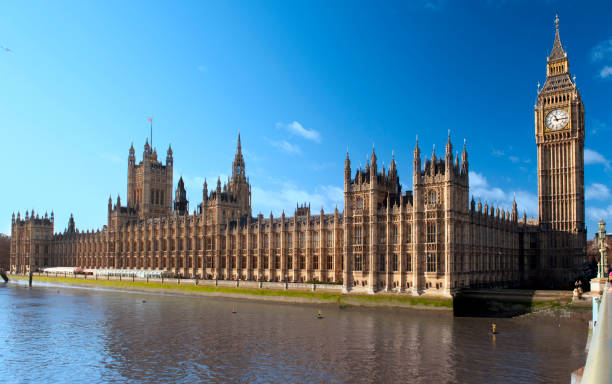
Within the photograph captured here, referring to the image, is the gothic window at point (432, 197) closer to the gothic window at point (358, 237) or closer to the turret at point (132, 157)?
the gothic window at point (358, 237)

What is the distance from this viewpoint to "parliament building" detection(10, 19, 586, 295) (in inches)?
2943

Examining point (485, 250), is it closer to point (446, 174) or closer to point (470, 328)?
point (446, 174)

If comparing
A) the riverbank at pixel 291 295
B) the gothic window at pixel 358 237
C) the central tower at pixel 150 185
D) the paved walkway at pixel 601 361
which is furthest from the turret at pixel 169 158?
the paved walkway at pixel 601 361

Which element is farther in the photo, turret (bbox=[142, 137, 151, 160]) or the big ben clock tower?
turret (bbox=[142, 137, 151, 160])

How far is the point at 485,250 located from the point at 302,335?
40.3 m

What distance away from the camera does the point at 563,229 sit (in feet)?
325

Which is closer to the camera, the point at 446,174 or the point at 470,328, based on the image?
the point at 470,328

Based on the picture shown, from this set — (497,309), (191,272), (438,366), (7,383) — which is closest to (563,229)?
(497,309)

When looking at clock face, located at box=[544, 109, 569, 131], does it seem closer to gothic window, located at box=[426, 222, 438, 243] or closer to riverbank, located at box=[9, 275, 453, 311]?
gothic window, located at box=[426, 222, 438, 243]

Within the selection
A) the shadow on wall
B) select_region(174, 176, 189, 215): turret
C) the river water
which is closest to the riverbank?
the river water

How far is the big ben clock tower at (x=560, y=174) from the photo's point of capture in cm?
9681

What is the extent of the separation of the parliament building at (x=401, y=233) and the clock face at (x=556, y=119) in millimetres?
194

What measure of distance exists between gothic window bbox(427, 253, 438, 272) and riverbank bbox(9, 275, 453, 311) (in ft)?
13.7

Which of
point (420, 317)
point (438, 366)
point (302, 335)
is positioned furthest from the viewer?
point (420, 317)
